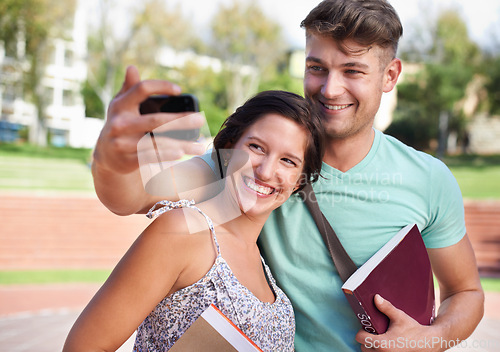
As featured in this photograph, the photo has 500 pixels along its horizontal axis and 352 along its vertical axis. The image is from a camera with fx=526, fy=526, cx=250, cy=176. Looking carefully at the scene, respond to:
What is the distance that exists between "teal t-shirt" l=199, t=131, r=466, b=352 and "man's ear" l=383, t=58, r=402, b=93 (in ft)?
0.83

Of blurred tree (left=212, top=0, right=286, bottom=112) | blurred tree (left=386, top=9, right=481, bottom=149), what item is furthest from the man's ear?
blurred tree (left=212, top=0, right=286, bottom=112)

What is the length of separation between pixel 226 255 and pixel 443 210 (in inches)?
30.5

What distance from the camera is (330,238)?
1677mm

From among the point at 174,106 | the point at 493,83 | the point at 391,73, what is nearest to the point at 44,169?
the point at 391,73

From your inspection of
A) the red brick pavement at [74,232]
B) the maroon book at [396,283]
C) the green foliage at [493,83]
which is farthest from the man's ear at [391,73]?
the green foliage at [493,83]

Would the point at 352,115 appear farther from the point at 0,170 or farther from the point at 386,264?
the point at 0,170

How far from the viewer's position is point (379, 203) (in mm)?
1763

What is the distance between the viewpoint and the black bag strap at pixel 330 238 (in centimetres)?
164

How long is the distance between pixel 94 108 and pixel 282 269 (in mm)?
31053

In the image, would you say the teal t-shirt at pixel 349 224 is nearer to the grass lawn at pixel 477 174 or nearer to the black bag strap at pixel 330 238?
the black bag strap at pixel 330 238

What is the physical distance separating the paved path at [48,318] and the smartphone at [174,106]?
12.3 feet

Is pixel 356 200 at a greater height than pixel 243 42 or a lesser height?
greater

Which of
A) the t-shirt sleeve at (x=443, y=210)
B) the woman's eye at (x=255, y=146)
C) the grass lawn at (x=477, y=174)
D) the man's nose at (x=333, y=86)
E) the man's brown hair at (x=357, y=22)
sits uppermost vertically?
the man's brown hair at (x=357, y=22)

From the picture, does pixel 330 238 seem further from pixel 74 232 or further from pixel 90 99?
pixel 90 99
